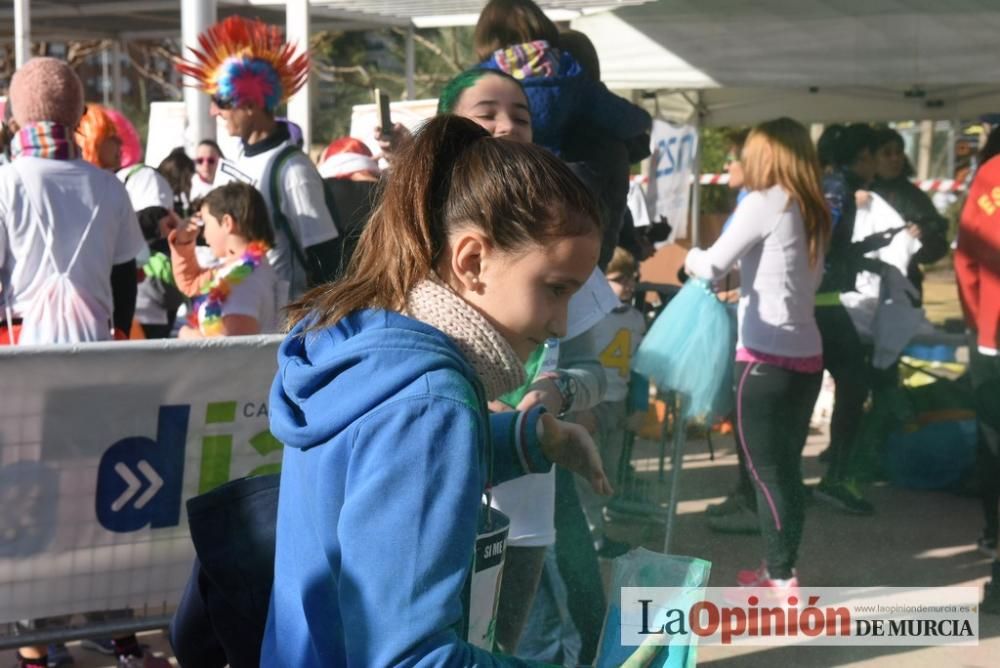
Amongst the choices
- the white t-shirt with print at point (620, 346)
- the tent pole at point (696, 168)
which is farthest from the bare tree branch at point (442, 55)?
the white t-shirt with print at point (620, 346)

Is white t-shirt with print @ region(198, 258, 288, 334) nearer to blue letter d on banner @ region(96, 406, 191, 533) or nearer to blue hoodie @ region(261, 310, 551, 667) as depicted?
blue letter d on banner @ region(96, 406, 191, 533)

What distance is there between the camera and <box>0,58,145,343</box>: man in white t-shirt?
165 inches

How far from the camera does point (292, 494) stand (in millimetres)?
1613

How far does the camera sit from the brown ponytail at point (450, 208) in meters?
1.61

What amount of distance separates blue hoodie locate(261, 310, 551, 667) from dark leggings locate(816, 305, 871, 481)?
5.19 meters

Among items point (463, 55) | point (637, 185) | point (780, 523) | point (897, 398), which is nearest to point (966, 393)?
point (897, 398)

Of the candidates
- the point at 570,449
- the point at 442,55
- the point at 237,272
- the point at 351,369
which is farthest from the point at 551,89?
the point at 442,55

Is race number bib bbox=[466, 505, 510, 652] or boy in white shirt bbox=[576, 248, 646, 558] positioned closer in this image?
race number bib bbox=[466, 505, 510, 652]

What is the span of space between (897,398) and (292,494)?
19.5 ft

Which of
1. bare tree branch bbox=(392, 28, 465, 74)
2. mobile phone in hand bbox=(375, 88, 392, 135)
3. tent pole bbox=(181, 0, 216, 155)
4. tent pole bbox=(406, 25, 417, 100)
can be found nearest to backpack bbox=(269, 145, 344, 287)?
mobile phone in hand bbox=(375, 88, 392, 135)

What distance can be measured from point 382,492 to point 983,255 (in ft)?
14.0

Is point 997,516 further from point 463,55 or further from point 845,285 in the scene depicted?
point 463,55

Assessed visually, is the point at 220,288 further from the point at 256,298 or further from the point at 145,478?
the point at 145,478

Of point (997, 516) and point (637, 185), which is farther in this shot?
point (637, 185)
